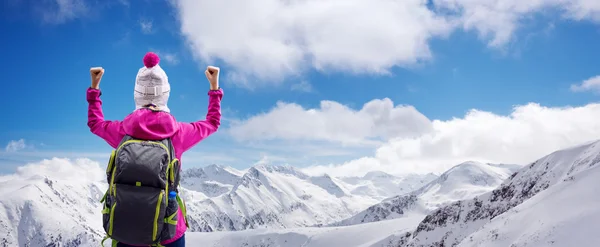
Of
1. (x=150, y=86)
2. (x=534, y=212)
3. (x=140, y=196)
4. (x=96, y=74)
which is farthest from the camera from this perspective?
(x=534, y=212)

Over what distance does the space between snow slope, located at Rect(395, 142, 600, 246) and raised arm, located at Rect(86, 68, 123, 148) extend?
3002cm

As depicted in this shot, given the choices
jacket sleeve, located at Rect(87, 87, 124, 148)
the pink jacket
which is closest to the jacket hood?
the pink jacket

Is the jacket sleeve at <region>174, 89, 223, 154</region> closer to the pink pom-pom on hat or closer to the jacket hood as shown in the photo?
the jacket hood

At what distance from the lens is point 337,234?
178125 millimetres

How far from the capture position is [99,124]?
17.2 feet

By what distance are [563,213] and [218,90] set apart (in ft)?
119

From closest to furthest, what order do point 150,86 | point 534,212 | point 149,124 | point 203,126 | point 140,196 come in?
point 140,196 < point 149,124 < point 150,86 < point 203,126 < point 534,212

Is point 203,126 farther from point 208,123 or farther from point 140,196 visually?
point 140,196

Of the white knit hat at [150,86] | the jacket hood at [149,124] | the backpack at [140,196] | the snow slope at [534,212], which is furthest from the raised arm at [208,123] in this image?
the snow slope at [534,212]

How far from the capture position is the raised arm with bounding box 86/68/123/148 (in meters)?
5.09

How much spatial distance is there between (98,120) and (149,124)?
50.0 inches

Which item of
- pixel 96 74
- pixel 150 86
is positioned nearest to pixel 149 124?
pixel 150 86

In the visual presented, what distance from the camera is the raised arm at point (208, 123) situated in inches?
196

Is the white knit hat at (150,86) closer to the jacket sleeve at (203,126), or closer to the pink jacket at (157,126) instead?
the pink jacket at (157,126)
